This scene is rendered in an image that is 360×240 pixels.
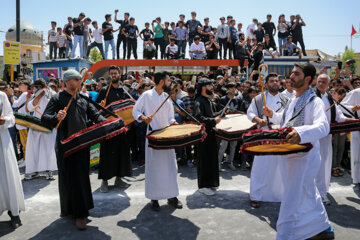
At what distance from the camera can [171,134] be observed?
14.8ft

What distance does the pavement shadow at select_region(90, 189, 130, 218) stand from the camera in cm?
479

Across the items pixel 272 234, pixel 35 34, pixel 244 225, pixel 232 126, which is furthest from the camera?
pixel 35 34

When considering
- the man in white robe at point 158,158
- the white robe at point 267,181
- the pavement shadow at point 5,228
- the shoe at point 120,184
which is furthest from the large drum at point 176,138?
the pavement shadow at point 5,228

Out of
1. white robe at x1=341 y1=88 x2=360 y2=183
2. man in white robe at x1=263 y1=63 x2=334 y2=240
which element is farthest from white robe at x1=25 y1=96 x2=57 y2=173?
white robe at x1=341 y1=88 x2=360 y2=183

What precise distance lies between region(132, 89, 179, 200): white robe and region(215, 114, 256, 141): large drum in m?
0.88

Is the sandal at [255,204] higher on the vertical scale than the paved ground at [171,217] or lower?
higher

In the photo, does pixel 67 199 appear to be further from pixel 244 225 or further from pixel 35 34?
pixel 35 34

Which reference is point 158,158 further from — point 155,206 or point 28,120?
point 28,120

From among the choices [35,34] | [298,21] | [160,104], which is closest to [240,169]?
[160,104]

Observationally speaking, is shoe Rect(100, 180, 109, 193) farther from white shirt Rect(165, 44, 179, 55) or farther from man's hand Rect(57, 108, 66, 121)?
white shirt Rect(165, 44, 179, 55)

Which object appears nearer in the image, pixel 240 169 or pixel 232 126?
pixel 232 126

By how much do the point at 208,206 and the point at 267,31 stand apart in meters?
12.4

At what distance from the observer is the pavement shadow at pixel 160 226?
4.01 metres

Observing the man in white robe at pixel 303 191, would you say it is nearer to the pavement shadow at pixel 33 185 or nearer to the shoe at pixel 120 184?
the shoe at pixel 120 184
